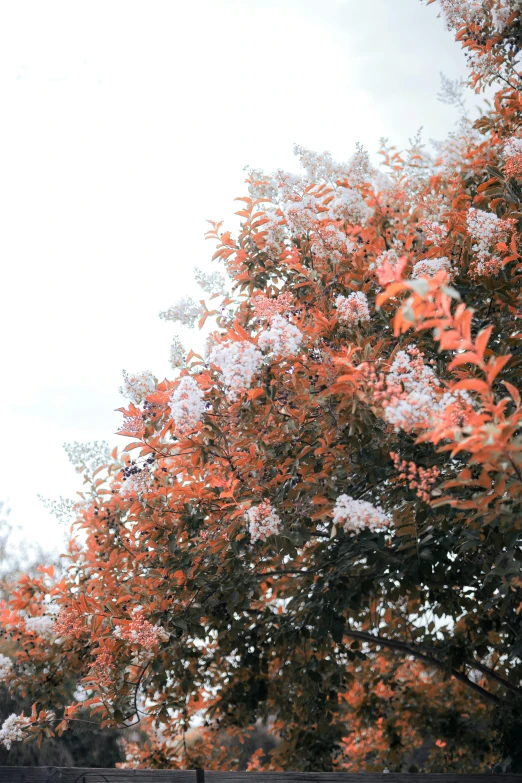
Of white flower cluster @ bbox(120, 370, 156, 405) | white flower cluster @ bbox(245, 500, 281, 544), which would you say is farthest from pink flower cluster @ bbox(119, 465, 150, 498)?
white flower cluster @ bbox(245, 500, 281, 544)

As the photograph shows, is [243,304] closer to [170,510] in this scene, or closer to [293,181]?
[293,181]

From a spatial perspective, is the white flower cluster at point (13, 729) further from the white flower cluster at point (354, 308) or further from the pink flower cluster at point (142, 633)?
the white flower cluster at point (354, 308)

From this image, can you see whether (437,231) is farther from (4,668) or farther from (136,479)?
(4,668)

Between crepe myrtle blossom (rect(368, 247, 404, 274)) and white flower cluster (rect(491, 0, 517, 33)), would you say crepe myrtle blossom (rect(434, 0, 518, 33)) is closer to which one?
white flower cluster (rect(491, 0, 517, 33))

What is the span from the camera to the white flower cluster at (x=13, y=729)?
11.3 ft

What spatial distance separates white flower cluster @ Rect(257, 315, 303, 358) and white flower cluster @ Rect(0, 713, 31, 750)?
2.32 m

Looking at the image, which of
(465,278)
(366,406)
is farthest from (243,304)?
(366,406)

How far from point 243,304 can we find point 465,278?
1.08m

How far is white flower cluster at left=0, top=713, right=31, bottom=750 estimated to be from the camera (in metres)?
3.43

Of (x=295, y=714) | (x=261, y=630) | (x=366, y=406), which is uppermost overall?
(x=366, y=406)

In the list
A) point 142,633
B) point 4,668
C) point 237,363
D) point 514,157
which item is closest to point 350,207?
point 514,157

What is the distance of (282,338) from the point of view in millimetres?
2387

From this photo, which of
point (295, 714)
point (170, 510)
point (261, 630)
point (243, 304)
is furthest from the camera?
point (295, 714)

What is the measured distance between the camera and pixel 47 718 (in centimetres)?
359
